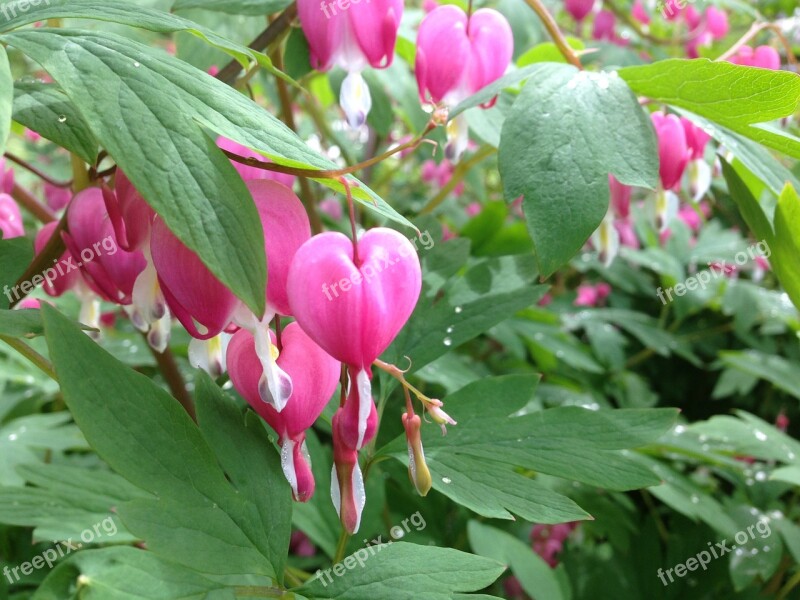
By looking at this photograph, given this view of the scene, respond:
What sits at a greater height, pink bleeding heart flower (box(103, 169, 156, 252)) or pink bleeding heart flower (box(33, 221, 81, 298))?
pink bleeding heart flower (box(103, 169, 156, 252))

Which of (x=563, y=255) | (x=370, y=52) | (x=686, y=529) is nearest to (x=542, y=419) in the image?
(x=563, y=255)

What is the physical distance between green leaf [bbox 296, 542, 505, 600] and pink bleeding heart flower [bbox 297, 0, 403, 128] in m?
0.48

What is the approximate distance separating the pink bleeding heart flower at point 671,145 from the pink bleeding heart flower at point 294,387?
1.81 feet

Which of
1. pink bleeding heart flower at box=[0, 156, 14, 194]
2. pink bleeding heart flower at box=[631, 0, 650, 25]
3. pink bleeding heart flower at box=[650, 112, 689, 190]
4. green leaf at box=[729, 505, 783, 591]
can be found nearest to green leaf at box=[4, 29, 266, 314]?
pink bleeding heart flower at box=[0, 156, 14, 194]

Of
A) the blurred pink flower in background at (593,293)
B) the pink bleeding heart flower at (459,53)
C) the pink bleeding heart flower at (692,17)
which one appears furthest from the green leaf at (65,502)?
the pink bleeding heart flower at (692,17)

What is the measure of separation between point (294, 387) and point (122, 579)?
6.8 inches

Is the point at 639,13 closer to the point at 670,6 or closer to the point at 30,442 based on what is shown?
the point at 670,6

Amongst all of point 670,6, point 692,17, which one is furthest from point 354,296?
point 692,17

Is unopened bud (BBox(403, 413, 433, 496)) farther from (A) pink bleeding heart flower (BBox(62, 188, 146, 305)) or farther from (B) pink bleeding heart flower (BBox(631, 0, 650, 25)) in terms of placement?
(B) pink bleeding heart flower (BBox(631, 0, 650, 25))

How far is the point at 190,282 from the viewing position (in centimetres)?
54

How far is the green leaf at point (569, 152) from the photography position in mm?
653

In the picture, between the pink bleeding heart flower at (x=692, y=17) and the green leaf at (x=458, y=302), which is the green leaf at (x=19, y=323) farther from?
the pink bleeding heart flower at (x=692, y=17)

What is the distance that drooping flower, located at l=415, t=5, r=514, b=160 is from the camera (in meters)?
0.91

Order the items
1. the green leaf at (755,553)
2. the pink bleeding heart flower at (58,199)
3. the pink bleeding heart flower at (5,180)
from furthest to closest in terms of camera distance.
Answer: the pink bleeding heart flower at (58,199) < the green leaf at (755,553) < the pink bleeding heart flower at (5,180)
